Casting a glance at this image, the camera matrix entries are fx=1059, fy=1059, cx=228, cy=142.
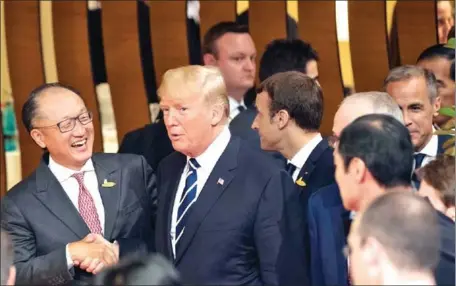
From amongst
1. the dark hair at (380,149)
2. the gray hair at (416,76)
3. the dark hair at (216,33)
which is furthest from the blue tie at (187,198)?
the dark hair at (216,33)

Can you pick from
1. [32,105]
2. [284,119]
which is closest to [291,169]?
[284,119]

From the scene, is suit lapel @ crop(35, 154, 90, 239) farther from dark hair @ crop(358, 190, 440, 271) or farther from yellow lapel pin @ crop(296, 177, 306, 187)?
dark hair @ crop(358, 190, 440, 271)

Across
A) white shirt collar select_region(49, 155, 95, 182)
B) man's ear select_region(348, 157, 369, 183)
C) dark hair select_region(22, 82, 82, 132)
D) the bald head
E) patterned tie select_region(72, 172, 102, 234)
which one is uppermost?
dark hair select_region(22, 82, 82, 132)

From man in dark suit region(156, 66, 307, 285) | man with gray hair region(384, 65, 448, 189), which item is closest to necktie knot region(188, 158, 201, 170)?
man in dark suit region(156, 66, 307, 285)

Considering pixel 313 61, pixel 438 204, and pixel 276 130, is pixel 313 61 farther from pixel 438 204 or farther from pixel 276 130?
pixel 438 204

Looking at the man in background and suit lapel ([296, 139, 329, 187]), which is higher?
the man in background

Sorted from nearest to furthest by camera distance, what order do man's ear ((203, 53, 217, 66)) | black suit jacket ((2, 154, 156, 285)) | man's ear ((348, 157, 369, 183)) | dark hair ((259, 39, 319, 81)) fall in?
man's ear ((348, 157, 369, 183)) → black suit jacket ((2, 154, 156, 285)) → dark hair ((259, 39, 319, 81)) → man's ear ((203, 53, 217, 66))

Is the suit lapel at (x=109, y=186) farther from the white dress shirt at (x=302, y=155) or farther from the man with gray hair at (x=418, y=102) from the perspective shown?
the man with gray hair at (x=418, y=102)

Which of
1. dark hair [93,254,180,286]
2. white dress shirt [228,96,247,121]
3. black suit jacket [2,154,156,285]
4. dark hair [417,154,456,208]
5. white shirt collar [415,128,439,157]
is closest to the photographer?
dark hair [93,254,180,286]

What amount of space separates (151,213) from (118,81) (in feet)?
8.53

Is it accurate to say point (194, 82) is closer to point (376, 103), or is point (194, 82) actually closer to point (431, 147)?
point (376, 103)

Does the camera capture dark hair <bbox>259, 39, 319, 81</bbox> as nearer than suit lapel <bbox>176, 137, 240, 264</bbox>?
No

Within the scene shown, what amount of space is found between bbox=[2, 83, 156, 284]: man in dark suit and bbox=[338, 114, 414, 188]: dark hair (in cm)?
105

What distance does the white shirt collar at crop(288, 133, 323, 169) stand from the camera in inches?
152
